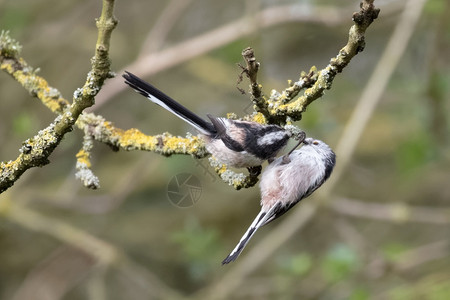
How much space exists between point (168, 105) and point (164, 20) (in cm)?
281

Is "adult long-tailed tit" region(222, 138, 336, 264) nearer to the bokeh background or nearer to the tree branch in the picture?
the tree branch

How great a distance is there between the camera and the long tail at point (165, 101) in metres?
1.83

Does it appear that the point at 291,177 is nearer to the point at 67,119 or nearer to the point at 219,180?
the point at 67,119

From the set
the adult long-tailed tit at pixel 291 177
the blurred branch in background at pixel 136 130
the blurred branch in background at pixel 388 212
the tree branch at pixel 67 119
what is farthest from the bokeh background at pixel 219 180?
the tree branch at pixel 67 119

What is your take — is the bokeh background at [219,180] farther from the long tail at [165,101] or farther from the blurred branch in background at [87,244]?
the long tail at [165,101]

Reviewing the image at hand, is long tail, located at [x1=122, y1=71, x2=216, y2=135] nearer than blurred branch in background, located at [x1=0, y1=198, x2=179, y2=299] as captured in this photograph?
Yes

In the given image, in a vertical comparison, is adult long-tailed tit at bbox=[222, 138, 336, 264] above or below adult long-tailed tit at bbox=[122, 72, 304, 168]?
below

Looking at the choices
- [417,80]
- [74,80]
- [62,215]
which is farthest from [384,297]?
[74,80]

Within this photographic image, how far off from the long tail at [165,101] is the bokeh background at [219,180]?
1.75 m

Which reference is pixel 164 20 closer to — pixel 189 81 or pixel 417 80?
pixel 189 81

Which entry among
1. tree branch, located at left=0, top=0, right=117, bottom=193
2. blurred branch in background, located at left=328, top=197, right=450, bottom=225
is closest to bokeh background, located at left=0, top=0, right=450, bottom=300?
blurred branch in background, located at left=328, top=197, right=450, bottom=225

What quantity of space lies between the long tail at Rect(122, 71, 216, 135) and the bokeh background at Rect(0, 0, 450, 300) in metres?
1.75

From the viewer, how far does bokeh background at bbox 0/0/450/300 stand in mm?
3922

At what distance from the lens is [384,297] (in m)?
4.08
